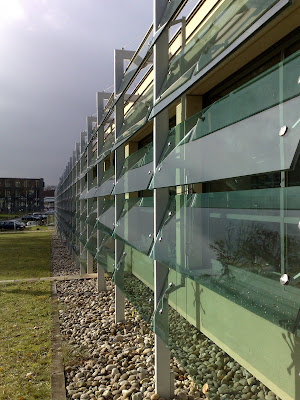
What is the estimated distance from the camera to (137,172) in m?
4.66

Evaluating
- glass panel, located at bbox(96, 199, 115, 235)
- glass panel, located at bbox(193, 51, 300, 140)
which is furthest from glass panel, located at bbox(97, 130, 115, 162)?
glass panel, located at bbox(193, 51, 300, 140)

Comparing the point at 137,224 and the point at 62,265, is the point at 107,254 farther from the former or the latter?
the point at 62,265

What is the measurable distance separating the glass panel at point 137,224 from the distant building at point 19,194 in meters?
64.9

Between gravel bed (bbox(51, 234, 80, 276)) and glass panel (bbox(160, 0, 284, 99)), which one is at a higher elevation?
glass panel (bbox(160, 0, 284, 99))

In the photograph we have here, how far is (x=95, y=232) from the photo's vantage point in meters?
9.37

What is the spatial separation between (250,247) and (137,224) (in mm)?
2897

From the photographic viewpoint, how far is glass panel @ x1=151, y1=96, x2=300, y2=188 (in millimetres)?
1570

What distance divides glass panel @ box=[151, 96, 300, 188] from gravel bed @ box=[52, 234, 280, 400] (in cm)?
112

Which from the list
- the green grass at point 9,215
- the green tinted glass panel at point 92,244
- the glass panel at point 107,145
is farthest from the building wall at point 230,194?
the green grass at point 9,215

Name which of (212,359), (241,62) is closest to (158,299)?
(212,359)

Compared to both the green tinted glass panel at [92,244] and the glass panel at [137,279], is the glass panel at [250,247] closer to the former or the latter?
the glass panel at [137,279]

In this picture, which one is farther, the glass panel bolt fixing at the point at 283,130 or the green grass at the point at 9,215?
the green grass at the point at 9,215

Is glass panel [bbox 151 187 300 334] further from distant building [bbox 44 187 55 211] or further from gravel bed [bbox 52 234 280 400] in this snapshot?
distant building [bbox 44 187 55 211]

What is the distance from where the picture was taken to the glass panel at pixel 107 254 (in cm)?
677
